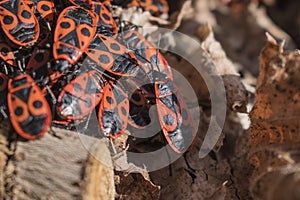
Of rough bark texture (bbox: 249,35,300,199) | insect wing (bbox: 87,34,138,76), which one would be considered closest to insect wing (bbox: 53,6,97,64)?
insect wing (bbox: 87,34,138,76)

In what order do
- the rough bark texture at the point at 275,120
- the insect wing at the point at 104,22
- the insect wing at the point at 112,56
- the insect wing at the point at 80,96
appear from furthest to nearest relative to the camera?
the insect wing at the point at 104,22
the insect wing at the point at 112,56
the insect wing at the point at 80,96
the rough bark texture at the point at 275,120

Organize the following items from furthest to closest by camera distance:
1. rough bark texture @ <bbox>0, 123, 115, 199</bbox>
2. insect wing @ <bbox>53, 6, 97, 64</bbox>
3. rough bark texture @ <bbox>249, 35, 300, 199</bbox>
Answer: insect wing @ <bbox>53, 6, 97, 64</bbox> < rough bark texture @ <bbox>249, 35, 300, 199</bbox> < rough bark texture @ <bbox>0, 123, 115, 199</bbox>

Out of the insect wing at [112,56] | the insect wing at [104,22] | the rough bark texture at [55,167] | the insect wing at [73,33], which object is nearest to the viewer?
the rough bark texture at [55,167]

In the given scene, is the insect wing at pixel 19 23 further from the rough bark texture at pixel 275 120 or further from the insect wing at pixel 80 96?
the rough bark texture at pixel 275 120

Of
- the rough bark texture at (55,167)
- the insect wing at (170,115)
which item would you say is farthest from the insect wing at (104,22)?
the rough bark texture at (55,167)

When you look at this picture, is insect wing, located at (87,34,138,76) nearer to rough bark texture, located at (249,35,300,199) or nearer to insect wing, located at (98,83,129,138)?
insect wing, located at (98,83,129,138)

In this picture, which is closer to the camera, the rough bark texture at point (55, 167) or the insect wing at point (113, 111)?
the rough bark texture at point (55, 167)

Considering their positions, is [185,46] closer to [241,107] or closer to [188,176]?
[241,107]

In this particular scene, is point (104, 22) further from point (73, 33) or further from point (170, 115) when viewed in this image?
point (170, 115)

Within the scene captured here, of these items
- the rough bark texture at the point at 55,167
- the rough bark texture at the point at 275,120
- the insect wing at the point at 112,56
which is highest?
the insect wing at the point at 112,56

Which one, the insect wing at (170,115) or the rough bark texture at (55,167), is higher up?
the insect wing at (170,115)

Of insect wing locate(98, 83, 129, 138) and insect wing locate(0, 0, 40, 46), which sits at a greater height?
insect wing locate(0, 0, 40, 46)
